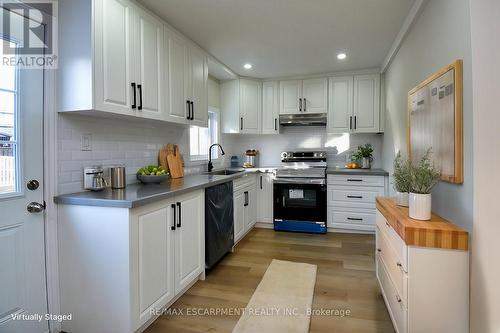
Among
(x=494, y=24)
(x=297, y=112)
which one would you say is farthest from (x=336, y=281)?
(x=297, y=112)

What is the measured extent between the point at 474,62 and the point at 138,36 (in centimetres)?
219

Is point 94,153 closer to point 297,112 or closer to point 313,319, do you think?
point 313,319

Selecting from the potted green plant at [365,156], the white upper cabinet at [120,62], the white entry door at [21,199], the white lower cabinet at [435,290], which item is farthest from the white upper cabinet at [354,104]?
the white entry door at [21,199]

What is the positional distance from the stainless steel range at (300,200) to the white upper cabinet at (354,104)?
2.53 ft

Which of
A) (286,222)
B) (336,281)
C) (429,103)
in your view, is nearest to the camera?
(429,103)

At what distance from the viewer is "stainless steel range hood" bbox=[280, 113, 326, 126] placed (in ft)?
14.1

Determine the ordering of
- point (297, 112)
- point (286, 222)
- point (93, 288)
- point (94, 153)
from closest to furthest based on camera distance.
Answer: point (93, 288) < point (94, 153) < point (286, 222) < point (297, 112)

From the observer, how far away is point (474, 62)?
4.58 feet

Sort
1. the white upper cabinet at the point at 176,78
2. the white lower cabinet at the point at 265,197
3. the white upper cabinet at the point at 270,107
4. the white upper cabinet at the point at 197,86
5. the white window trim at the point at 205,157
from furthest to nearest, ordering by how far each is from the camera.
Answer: the white upper cabinet at the point at 270,107 < the white lower cabinet at the point at 265,197 < the white window trim at the point at 205,157 < the white upper cabinet at the point at 197,86 < the white upper cabinet at the point at 176,78

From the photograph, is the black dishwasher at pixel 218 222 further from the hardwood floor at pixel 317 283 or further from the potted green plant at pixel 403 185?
the potted green plant at pixel 403 185

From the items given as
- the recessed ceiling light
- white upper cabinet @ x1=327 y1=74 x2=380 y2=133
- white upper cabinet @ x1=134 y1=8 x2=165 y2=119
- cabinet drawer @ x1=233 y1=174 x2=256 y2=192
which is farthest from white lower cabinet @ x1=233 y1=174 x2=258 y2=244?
the recessed ceiling light

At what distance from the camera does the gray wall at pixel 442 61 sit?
1457mm

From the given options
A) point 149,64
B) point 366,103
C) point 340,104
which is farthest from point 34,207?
point 366,103

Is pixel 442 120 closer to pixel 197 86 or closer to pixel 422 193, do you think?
pixel 422 193
